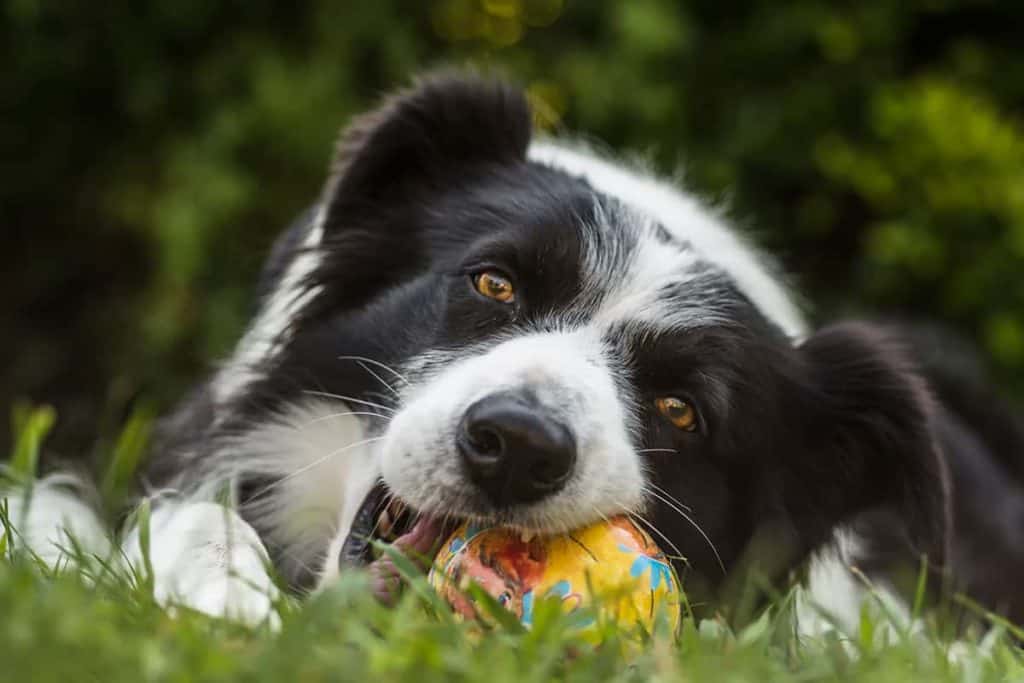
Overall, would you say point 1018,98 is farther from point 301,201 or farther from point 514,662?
point 514,662

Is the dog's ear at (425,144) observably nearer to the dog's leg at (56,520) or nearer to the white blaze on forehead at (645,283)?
the white blaze on forehead at (645,283)

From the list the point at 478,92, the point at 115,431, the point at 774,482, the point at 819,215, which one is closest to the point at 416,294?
the point at 478,92

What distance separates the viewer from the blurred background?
5.11 meters

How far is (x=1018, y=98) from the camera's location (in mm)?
5684

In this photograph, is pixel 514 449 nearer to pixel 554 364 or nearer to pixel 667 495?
pixel 554 364

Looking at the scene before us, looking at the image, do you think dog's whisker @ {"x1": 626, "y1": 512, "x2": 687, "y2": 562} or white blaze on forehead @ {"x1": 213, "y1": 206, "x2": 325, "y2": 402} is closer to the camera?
dog's whisker @ {"x1": 626, "y1": 512, "x2": 687, "y2": 562}

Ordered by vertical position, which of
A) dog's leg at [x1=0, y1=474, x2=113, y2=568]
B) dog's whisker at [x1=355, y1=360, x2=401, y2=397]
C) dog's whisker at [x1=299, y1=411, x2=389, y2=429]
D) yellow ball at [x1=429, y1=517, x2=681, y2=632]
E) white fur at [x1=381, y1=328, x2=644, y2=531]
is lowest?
dog's leg at [x1=0, y1=474, x2=113, y2=568]

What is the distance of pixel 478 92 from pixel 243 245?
7.49ft

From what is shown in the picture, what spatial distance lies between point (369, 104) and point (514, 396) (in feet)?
10.0

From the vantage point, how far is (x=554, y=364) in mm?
2508

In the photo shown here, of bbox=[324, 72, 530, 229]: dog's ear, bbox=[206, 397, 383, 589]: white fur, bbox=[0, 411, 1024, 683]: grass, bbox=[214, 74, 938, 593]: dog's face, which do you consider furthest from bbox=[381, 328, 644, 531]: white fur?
bbox=[324, 72, 530, 229]: dog's ear

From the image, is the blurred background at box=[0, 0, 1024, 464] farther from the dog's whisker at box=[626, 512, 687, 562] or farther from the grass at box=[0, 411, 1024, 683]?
the grass at box=[0, 411, 1024, 683]

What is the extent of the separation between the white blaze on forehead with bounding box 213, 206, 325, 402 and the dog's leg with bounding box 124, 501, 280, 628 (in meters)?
0.39

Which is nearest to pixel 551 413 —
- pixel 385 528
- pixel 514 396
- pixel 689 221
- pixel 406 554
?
pixel 514 396
